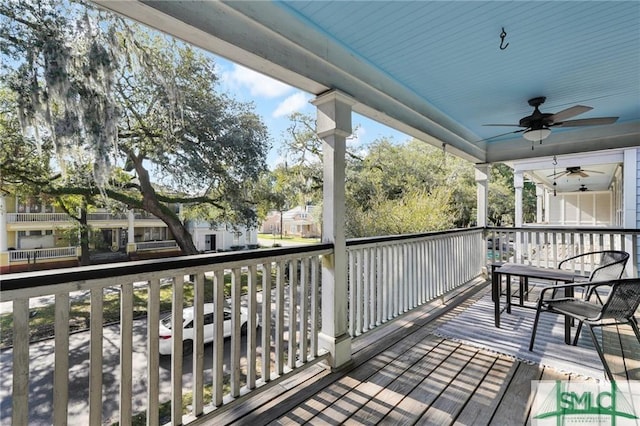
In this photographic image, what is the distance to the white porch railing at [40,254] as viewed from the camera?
2.03 meters

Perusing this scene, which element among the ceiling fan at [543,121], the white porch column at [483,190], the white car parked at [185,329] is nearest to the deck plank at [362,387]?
the white car parked at [185,329]

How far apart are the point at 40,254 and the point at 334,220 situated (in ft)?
7.47

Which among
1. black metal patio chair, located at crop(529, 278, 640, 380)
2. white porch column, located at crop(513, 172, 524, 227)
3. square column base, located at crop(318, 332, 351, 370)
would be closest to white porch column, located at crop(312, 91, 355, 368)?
square column base, located at crop(318, 332, 351, 370)

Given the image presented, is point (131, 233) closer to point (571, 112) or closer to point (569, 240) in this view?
point (571, 112)

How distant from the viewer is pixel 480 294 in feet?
14.5

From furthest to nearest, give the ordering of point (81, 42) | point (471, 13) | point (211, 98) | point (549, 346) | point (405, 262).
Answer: point (211, 98), point (81, 42), point (405, 262), point (549, 346), point (471, 13)

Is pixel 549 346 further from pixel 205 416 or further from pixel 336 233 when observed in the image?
pixel 205 416

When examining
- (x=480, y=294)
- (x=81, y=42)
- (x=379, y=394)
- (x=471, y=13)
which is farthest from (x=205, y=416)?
(x=81, y=42)

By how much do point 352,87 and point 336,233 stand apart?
3.88 feet

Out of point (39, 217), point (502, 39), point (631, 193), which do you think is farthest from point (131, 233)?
point (631, 193)

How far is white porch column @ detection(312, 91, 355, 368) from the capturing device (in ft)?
7.67

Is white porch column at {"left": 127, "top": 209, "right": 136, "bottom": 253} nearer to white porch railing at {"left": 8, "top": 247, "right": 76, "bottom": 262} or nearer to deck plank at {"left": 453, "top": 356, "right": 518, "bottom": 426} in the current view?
white porch railing at {"left": 8, "top": 247, "right": 76, "bottom": 262}

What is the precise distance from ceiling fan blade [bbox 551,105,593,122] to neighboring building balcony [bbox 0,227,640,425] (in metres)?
1.82

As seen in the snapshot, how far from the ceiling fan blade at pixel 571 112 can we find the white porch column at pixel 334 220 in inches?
90.0
